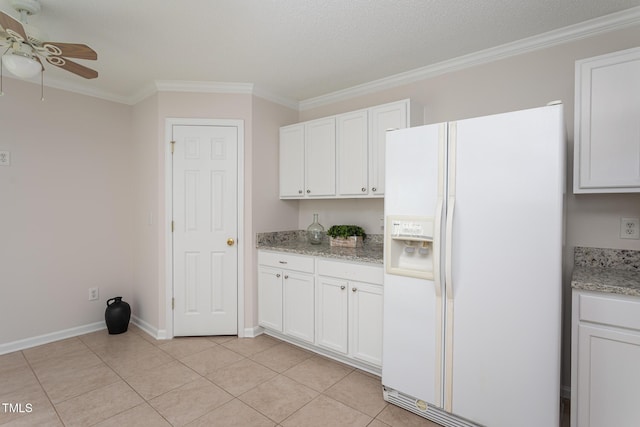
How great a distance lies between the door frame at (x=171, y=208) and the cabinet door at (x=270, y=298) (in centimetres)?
19

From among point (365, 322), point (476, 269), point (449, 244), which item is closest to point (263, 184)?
point (365, 322)

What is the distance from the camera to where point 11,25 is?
61.3 inches

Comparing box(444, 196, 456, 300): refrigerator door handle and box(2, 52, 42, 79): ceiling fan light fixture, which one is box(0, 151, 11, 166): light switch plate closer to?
box(2, 52, 42, 79): ceiling fan light fixture

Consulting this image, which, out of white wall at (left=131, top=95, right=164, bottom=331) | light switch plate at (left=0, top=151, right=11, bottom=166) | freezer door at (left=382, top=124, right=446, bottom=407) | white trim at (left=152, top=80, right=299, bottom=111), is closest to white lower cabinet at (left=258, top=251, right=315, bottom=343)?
freezer door at (left=382, top=124, right=446, bottom=407)

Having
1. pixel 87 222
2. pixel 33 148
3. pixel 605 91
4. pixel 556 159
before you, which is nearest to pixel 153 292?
pixel 87 222

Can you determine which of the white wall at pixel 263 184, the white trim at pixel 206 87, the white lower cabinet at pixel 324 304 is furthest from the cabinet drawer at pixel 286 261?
the white trim at pixel 206 87

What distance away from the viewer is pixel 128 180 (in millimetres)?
3619

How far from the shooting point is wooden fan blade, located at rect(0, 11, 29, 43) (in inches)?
59.1

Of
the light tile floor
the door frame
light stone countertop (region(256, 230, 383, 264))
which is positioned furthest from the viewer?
the door frame

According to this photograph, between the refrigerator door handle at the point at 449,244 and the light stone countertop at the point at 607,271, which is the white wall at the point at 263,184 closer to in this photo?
the refrigerator door handle at the point at 449,244

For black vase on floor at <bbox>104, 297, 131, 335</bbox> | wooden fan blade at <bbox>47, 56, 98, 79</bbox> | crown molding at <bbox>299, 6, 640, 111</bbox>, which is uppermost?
crown molding at <bbox>299, 6, 640, 111</bbox>

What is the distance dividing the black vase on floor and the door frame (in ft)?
1.65

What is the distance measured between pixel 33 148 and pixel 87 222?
Result: 2.71ft

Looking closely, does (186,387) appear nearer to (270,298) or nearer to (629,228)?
(270,298)
